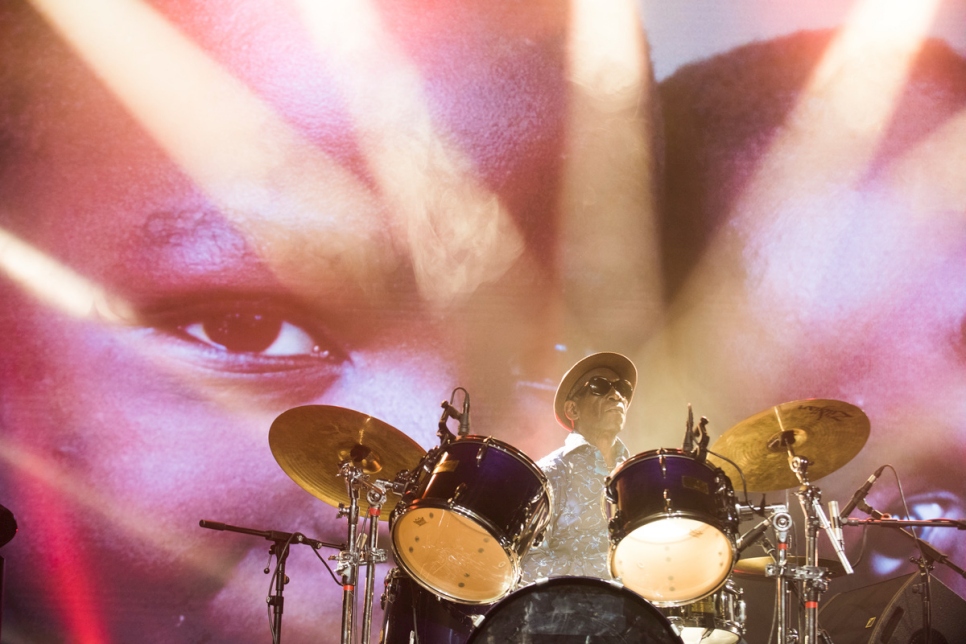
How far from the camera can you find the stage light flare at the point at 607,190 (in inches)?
200

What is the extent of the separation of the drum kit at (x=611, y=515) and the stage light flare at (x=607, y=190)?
1.80 metres

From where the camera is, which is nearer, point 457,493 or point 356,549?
point 457,493

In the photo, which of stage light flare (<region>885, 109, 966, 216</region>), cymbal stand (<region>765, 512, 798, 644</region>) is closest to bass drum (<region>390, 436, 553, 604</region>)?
cymbal stand (<region>765, 512, 798, 644</region>)

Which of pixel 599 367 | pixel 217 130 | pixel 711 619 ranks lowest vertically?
pixel 711 619

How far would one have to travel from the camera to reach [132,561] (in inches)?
179

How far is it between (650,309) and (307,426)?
2.62 meters

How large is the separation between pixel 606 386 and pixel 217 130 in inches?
117

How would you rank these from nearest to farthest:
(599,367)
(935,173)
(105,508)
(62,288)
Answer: (599,367)
(105,508)
(62,288)
(935,173)

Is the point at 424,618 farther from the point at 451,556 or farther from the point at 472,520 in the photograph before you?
the point at 472,520

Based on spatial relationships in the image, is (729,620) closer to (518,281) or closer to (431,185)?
(518,281)

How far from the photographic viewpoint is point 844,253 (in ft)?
16.7

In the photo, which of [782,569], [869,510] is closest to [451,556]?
[782,569]

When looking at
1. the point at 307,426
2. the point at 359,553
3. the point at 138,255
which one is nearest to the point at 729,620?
the point at 359,553

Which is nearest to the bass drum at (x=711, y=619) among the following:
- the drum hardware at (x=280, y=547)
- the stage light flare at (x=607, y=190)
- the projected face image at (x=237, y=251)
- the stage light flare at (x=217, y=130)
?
the drum hardware at (x=280, y=547)
